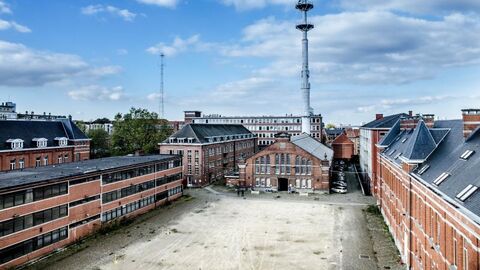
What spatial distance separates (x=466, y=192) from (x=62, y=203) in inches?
1272

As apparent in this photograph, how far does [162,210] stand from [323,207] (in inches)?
865

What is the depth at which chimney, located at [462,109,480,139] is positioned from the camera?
82.9 feet

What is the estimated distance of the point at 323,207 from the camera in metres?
52.4

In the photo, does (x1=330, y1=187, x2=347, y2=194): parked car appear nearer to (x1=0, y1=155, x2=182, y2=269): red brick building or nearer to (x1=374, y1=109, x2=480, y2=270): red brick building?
(x1=374, y1=109, x2=480, y2=270): red brick building

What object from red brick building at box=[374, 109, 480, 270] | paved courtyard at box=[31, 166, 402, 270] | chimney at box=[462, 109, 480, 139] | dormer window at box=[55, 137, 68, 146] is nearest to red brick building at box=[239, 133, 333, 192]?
paved courtyard at box=[31, 166, 402, 270]

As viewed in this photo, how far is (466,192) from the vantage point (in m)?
18.1

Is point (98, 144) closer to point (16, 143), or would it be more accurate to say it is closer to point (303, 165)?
point (16, 143)

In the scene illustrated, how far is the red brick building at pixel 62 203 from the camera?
30070 millimetres

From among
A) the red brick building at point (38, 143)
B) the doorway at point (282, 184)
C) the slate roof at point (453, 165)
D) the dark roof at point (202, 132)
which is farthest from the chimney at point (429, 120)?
the red brick building at point (38, 143)

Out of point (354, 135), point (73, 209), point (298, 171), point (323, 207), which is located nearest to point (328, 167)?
point (298, 171)

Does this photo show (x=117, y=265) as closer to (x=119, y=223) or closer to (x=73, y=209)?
(x=73, y=209)

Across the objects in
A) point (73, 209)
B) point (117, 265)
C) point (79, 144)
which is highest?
point (79, 144)

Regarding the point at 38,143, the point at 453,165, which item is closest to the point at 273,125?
the point at 38,143

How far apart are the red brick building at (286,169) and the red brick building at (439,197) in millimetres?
25559
